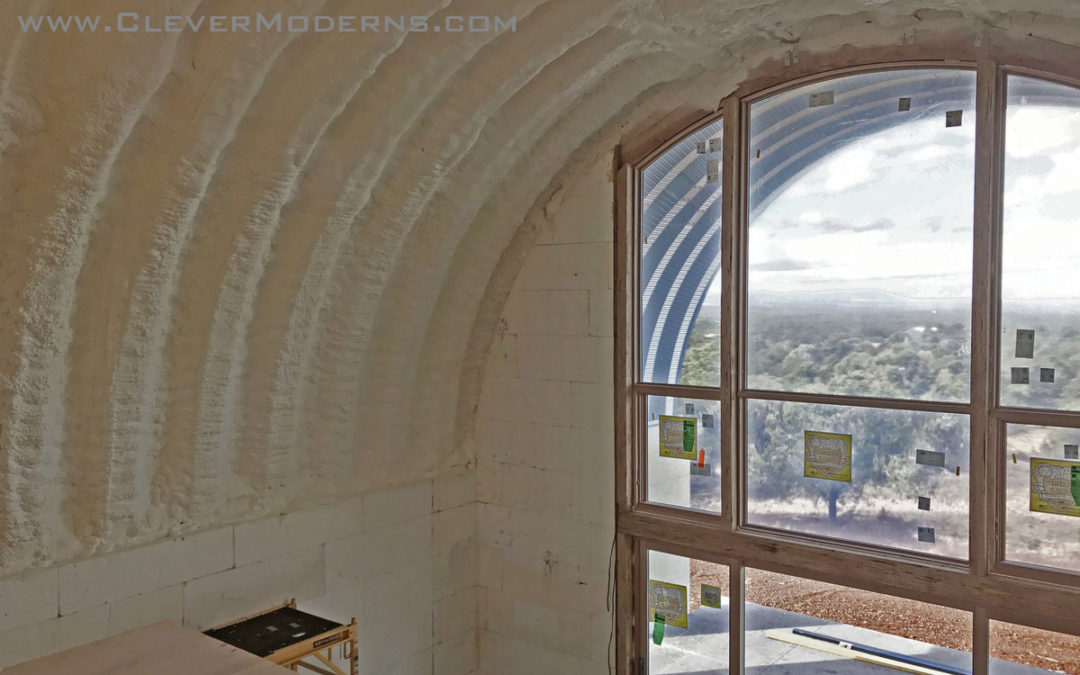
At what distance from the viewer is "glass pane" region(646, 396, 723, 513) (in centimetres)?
483

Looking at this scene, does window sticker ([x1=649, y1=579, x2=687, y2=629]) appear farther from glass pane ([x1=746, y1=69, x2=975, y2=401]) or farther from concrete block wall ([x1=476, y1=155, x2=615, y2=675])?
glass pane ([x1=746, y1=69, x2=975, y2=401])

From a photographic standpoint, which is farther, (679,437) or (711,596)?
(679,437)

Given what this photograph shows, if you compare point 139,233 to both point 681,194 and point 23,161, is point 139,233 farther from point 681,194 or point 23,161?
point 681,194

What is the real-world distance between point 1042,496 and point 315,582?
3.69 metres

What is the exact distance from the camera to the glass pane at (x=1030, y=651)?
3.83 metres

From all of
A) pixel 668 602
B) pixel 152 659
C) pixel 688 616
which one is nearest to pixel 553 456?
pixel 668 602

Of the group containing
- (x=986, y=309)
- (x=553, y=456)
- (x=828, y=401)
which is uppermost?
(x=986, y=309)

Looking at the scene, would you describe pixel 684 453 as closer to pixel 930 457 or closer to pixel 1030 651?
pixel 930 457

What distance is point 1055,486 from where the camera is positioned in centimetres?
381

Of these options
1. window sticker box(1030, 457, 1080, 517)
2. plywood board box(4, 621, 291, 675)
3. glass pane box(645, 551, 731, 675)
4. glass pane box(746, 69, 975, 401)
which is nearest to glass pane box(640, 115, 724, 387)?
glass pane box(746, 69, 975, 401)

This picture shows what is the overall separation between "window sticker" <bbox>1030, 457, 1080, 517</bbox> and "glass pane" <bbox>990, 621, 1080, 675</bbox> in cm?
56

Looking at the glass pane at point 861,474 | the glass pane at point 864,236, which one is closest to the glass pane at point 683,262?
the glass pane at point 864,236

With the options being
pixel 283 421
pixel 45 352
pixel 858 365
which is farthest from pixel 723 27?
pixel 45 352

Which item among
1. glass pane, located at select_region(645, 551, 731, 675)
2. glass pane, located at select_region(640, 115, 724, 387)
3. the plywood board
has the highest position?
glass pane, located at select_region(640, 115, 724, 387)
